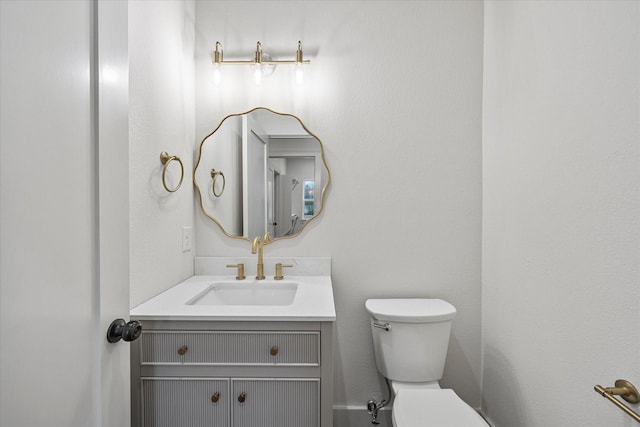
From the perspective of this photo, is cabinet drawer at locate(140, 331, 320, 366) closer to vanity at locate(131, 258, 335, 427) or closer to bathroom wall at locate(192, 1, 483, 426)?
vanity at locate(131, 258, 335, 427)

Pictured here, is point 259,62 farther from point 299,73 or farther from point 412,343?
point 412,343

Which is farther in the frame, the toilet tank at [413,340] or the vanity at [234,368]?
the toilet tank at [413,340]

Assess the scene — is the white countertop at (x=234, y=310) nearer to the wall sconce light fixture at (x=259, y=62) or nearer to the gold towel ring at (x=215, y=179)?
the gold towel ring at (x=215, y=179)

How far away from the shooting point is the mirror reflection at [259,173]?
1.98 m

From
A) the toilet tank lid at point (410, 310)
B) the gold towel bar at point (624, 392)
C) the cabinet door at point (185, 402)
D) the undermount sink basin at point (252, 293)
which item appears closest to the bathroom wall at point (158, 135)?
the undermount sink basin at point (252, 293)

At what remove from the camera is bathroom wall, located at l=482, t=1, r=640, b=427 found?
3.36 feet

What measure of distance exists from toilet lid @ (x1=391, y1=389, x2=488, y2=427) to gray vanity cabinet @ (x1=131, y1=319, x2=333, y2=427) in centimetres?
32

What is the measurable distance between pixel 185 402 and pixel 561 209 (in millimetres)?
1428

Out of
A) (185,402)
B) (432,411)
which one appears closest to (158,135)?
(185,402)

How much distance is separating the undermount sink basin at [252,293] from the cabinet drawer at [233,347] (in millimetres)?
456

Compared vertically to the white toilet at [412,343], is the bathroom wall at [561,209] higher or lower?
higher

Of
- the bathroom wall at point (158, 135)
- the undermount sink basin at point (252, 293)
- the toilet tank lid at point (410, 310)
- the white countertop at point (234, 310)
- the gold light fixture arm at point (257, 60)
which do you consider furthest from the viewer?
the gold light fixture arm at point (257, 60)

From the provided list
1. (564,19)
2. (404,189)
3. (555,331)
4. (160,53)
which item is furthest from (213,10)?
(555,331)

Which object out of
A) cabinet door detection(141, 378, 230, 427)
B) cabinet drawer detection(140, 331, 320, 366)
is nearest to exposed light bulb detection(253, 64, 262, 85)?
cabinet drawer detection(140, 331, 320, 366)
